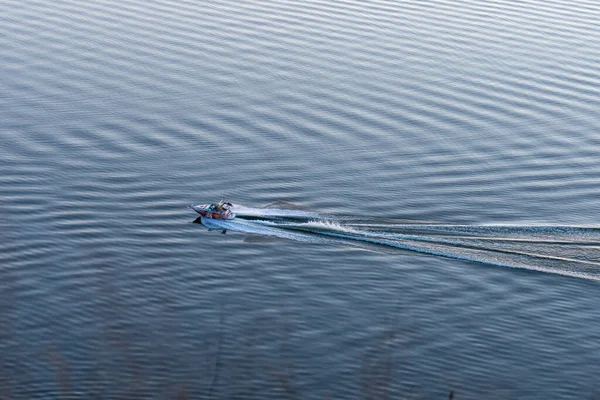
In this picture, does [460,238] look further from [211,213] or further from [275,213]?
[211,213]

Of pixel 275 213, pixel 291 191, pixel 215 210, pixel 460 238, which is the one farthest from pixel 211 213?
pixel 460 238

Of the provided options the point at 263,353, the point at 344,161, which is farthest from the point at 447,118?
the point at 263,353

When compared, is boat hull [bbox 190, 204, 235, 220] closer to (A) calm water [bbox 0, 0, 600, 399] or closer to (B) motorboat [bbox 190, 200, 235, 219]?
(B) motorboat [bbox 190, 200, 235, 219]

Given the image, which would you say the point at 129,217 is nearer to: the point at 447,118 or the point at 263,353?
the point at 263,353

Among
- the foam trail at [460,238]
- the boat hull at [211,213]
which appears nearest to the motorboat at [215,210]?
the boat hull at [211,213]

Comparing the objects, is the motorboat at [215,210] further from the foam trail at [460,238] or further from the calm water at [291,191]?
the calm water at [291,191]

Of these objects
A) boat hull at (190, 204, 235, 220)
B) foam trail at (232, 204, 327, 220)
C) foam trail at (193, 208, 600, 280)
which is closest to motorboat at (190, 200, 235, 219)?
boat hull at (190, 204, 235, 220)
